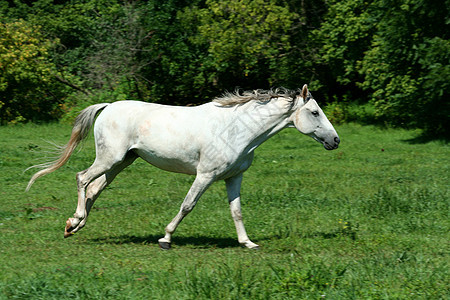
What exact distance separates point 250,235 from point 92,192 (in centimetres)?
221

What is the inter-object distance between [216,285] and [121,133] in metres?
2.92

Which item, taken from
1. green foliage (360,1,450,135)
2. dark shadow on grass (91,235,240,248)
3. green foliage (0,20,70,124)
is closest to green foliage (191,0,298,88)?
green foliage (360,1,450,135)

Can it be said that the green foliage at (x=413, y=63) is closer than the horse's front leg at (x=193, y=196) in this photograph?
No

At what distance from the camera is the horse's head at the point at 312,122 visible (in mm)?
7793

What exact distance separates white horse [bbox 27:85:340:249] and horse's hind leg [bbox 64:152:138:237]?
0.02m

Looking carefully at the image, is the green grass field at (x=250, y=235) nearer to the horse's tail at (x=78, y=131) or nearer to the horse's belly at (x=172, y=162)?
the horse's tail at (x=78, y=131)

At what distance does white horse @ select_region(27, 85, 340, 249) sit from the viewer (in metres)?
7.71

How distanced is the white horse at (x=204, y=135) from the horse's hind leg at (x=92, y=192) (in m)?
0.02

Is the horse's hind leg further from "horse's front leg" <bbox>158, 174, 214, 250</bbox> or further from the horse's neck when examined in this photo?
the horse's neck

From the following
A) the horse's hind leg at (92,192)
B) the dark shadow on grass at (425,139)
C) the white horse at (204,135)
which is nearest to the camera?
the white horse at (204,135)

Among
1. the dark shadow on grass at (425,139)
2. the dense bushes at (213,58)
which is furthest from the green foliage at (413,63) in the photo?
the dark shadow on grass at (425,139)

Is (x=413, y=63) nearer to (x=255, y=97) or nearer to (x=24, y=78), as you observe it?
(x=255, y=97)

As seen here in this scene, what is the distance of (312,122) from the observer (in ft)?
25.6

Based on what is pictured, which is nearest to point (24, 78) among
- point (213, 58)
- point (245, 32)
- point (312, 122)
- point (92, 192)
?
point (213, 58)
